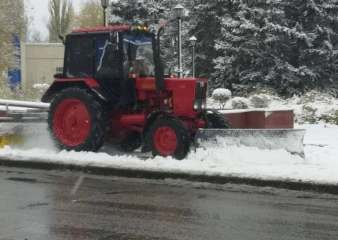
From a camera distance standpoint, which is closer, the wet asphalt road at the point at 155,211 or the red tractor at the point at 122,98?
the wet asphalt road at the point at 155,211

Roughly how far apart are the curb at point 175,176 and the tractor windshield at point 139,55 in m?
2.34

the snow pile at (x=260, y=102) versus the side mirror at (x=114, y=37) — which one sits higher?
the side mirror at (x=114, y=37)

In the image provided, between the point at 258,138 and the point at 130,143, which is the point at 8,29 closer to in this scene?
the point at 130,143

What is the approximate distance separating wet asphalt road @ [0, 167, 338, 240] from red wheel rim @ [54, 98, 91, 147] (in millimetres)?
2084

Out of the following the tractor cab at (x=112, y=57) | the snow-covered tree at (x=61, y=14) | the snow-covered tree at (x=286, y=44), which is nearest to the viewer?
the tractor cab at (x=112, y=57)

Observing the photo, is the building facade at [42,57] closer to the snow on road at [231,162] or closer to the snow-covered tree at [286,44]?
the snow-covered tree at [286,44]

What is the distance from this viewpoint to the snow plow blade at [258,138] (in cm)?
1021

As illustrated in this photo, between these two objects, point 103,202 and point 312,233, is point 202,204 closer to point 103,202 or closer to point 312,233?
point 103,202

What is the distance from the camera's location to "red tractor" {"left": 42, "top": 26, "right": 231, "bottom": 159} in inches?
420

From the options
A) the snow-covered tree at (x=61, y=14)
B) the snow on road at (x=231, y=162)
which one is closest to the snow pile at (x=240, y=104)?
the snow on road at (x=231, y=162)

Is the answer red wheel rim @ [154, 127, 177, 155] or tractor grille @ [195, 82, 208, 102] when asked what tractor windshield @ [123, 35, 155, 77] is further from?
red wheel rim @ [154, 127, 177, 155]

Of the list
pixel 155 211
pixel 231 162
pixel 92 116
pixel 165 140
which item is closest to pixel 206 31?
pixel 92 116

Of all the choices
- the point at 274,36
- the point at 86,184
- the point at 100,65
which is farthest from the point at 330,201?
the point at 274,36

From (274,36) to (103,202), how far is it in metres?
23.3
